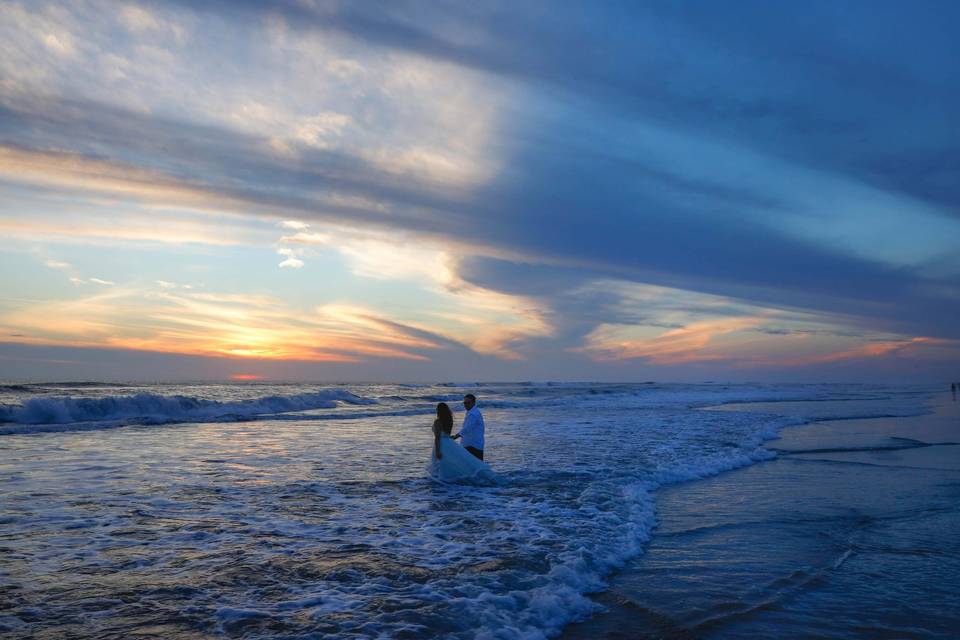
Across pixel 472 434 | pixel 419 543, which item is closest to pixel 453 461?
pixel 472 434

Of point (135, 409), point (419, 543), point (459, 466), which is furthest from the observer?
point (135, 409)

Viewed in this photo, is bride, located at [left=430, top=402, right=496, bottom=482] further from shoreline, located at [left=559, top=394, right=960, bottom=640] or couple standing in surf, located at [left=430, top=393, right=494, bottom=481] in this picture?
shoreline, located at [left=559, top=394, right=960, bottom=640]

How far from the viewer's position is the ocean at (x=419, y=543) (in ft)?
18.9

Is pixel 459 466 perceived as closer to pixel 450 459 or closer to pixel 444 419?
pixel 450 459

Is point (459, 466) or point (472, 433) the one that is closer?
point (459, 466)

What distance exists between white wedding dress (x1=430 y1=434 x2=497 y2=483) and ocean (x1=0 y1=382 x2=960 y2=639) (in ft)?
0.84

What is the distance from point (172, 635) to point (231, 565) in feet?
6.36

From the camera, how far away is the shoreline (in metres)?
5.77

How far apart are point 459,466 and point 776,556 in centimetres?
628

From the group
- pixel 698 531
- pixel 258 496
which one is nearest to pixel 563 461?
pixel 698 531

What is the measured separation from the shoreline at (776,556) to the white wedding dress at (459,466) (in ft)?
11.5

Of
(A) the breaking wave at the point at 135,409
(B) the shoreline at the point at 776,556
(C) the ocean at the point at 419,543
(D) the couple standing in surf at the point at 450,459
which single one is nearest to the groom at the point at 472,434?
(D) the couple standing in surf at the point at 450,459

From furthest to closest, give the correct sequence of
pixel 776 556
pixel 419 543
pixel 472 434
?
pixel 472 434
pixel 419 543
pixel 776 556

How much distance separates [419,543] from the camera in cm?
828
